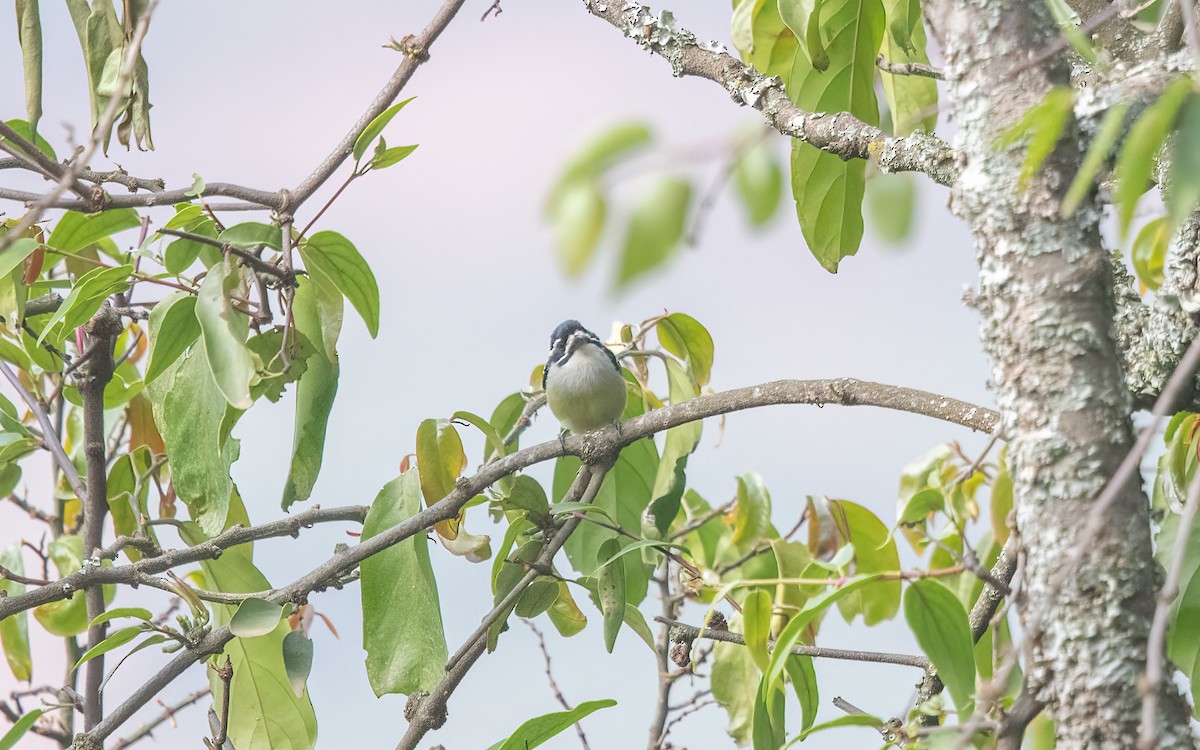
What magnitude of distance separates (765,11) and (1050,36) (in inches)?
30.1

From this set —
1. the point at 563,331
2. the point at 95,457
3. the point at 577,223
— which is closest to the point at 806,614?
the point at 577,223

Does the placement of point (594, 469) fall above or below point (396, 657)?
above

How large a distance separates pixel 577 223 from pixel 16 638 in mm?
2339

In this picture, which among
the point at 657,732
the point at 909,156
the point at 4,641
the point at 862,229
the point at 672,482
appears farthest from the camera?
the point at 4,641

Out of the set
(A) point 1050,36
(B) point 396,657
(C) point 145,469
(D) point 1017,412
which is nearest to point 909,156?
(A) point 1050,36

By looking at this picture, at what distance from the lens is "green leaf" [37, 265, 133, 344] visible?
5.37 ft

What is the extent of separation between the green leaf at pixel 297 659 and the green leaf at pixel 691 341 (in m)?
0.79

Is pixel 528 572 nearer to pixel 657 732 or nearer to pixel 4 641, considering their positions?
pixel 657 732

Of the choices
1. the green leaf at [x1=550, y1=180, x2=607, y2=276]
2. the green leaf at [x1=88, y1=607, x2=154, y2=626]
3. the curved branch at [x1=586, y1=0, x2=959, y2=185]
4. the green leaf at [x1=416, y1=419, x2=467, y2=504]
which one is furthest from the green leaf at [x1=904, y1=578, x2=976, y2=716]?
the green leaf at [x1=88, y1=607, x2=154, y2=626]

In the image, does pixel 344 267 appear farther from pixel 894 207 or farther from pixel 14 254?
pixel 894 207

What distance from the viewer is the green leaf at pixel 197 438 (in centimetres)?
174

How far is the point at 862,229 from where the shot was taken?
1.68m

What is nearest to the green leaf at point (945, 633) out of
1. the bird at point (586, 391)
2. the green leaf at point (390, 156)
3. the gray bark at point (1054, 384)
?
the gray bark at point (1054, 384)

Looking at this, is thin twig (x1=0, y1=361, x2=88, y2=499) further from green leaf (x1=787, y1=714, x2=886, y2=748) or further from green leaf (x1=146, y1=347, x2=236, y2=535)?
green leaf (x1=787, y1=714, x2=886, y2=748)
